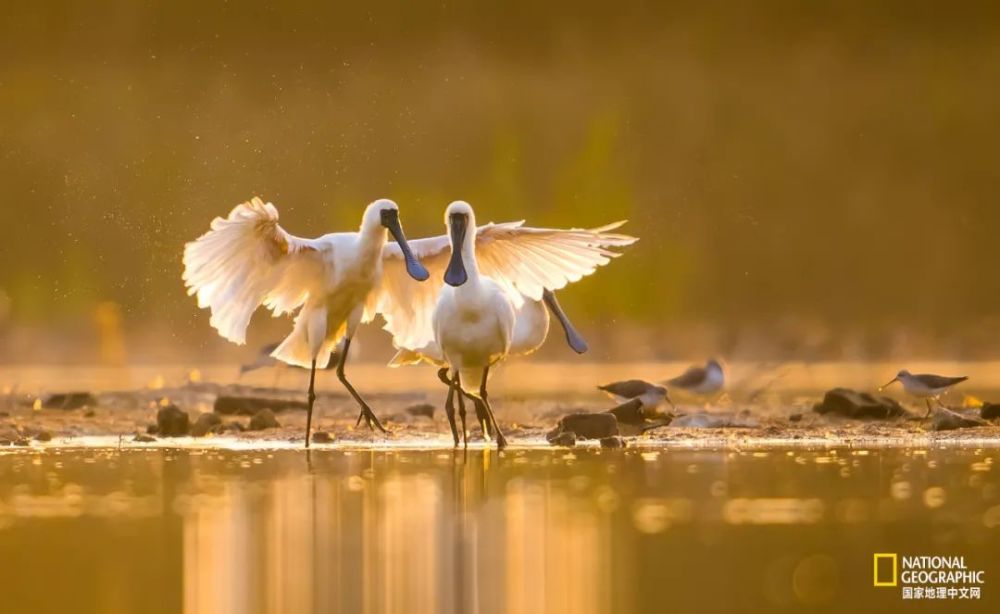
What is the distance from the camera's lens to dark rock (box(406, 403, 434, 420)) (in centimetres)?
1533

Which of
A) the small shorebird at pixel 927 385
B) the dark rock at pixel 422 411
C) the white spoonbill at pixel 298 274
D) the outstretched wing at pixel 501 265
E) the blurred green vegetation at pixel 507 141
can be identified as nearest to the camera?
the white spoonbill at pixel 298 274

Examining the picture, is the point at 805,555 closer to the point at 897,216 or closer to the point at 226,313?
the point at 226,313

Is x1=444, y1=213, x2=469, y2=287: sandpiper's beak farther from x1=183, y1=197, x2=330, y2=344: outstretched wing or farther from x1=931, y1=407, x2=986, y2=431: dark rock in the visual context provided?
x1=931, y1=407, x2=986, y2=431: dark rock

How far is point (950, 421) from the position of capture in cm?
1359

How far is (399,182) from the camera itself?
2677cm

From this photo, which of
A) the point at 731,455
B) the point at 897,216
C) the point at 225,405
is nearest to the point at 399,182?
the point at 897,216

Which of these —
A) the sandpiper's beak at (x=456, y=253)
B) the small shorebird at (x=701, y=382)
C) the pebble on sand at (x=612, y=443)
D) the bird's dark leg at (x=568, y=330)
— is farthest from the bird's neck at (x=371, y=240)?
the small shorebird at (x=701, y=382)

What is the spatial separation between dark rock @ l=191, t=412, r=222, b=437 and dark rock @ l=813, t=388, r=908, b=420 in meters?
3.80

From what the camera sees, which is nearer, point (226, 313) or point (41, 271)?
point (226, 313)

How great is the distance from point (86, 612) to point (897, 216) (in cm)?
2165

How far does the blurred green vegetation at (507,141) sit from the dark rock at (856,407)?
10778mm

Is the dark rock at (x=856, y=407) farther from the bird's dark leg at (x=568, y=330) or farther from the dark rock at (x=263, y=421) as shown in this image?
the dark rock at (x=263, y=421)

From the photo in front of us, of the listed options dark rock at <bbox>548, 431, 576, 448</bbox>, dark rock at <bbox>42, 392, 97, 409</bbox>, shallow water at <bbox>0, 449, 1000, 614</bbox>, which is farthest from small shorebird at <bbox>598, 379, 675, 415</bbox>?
dark rock at <bbox>42, 392, 97, 409</bbox>

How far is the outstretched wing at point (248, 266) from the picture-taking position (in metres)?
13.3
